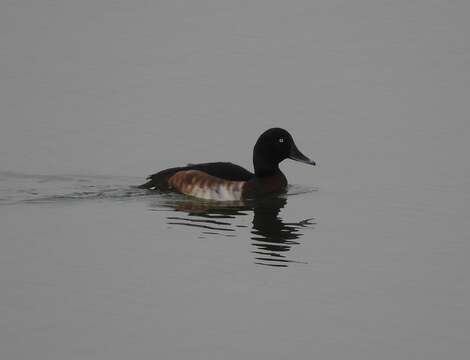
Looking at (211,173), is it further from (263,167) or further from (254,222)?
(254,222)

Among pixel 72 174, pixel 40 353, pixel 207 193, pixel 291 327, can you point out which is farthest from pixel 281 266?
pixel 72 174

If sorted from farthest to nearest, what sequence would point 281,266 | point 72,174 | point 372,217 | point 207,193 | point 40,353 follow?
point 72,174
point 207,193
point 372,217
point 281,266
point 40,353

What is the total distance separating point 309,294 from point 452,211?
15.3 feet

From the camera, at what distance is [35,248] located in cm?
1048

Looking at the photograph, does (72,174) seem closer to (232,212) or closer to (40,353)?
(232,212)

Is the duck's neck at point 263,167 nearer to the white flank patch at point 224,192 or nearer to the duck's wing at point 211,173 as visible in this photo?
the duck's wing at point 211,173

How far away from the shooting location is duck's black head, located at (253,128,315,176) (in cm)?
1480

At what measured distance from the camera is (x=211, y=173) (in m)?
14.3

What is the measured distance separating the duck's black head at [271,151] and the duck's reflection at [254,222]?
0.62m

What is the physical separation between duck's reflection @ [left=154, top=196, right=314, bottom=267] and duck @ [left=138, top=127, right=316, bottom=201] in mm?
207

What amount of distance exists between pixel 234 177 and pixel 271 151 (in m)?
0.89

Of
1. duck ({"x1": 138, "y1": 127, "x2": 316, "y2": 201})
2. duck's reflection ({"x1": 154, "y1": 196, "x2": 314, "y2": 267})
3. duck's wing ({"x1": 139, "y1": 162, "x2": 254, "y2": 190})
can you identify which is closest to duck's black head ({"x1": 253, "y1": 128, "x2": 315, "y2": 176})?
duck ({"x1": 138, "y1": 127, "x2": 316, "y2": 201})

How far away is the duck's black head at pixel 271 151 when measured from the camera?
1480 cm

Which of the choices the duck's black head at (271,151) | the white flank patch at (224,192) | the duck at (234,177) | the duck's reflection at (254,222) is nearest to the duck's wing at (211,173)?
the duck at (234,177)
